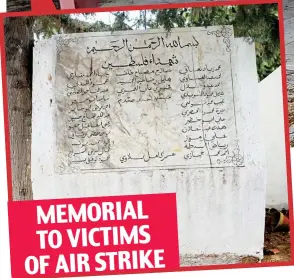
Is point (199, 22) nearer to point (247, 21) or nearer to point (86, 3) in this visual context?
point (247, 21)

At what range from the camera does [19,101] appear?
1647mm

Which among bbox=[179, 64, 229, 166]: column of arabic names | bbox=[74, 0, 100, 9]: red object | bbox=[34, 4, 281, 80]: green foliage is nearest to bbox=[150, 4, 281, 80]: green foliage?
bbox=[34, 4, 281, 80]: green foliage

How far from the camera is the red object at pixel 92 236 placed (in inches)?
63.6

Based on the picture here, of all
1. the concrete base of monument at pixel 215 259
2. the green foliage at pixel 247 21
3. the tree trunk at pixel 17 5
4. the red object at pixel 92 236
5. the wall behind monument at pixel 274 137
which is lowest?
the concrete base of monument at pixel 215 259

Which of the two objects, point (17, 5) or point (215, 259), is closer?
point (215, 259)

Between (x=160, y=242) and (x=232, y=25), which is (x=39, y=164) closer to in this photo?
(x=160, y=242)

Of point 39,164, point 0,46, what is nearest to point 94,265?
point 39,164

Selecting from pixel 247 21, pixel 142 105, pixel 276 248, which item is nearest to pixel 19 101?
pixel 142 105

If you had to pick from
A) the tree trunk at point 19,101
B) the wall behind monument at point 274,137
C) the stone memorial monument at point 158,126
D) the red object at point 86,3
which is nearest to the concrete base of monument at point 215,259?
the stone memorial monument at point 158,126

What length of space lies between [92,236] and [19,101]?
0.44 meters

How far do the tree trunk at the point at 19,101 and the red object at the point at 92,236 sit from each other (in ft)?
0.33

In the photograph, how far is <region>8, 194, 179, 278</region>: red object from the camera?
1.62 meters

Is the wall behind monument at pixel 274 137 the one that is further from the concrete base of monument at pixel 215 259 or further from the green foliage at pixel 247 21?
the concrete base of monument at pixel 215 259

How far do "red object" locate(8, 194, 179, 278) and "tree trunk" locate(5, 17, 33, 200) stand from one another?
0.10 meters
